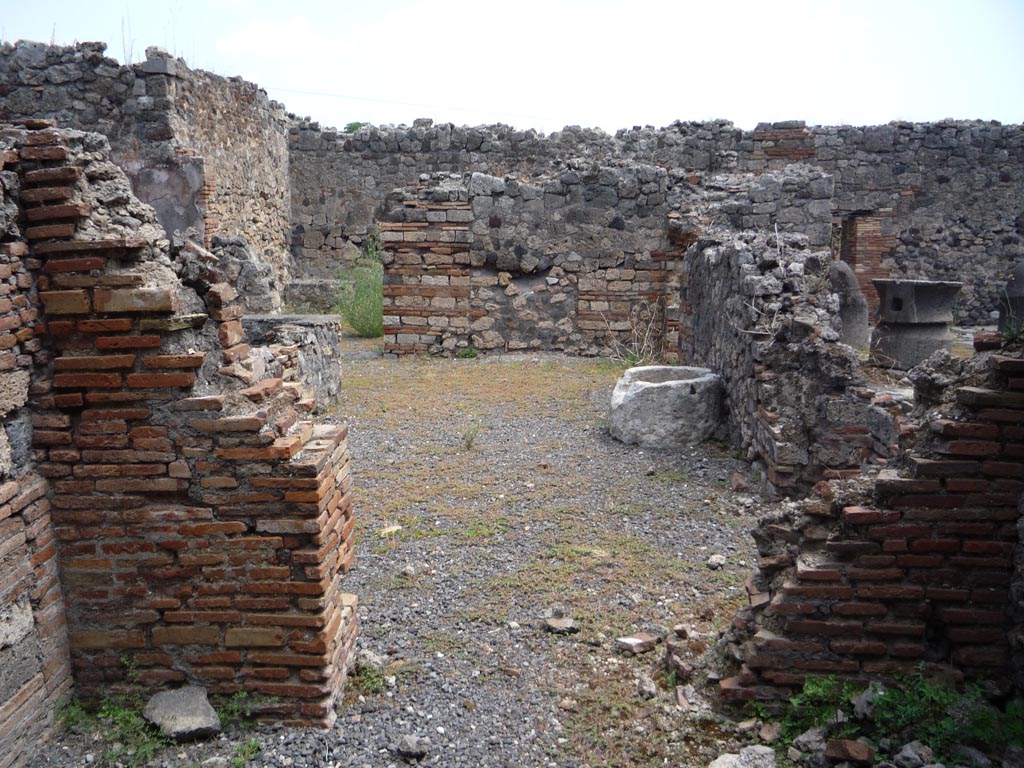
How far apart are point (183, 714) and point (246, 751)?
0.94ft

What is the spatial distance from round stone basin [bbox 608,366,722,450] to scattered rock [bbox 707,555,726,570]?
210 cm

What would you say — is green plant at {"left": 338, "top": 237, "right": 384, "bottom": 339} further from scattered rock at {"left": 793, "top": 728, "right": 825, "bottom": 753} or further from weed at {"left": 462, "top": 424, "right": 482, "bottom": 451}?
scattered rock at {"left": 793, "top": 728, "right": 825, "bottom": 753}

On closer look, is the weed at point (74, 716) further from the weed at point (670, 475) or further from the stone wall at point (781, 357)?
the stone wall at point (781, 357)

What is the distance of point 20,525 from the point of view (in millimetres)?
2861

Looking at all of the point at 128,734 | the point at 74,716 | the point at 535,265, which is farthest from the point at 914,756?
the point at 535,265

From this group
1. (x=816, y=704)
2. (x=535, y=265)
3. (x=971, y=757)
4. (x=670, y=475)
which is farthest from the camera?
(x=535, y=265)

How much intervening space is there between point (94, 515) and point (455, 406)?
17.1 ft

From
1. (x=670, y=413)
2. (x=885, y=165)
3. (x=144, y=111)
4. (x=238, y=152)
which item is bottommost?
(x=670, y=413)

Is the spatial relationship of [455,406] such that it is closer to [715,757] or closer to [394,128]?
[715,757]

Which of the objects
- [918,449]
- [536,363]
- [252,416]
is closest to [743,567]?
[918,449]

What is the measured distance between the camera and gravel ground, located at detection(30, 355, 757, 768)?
3.02 metres

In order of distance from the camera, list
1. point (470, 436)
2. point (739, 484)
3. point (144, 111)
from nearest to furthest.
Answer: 1. point (739, 484)
2. point (470, 436)
3. point (144, 111)

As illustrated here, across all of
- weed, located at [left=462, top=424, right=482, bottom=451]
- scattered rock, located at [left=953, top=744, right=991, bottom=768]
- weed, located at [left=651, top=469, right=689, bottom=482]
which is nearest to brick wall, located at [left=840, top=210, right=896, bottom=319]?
weed, located at [left=462, top=424, right=482, bottom=451]

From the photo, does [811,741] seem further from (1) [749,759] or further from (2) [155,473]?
(2) [155,473]
